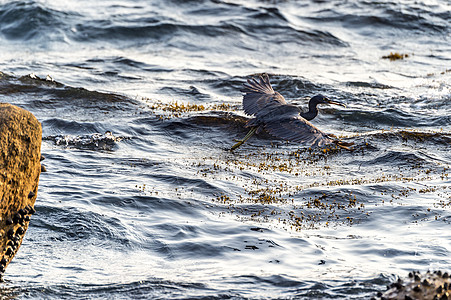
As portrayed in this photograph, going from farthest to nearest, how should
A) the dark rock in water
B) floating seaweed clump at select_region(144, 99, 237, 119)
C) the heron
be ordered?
floating seaweed clump at select_region(144, 99, 237, 119) < the heron < the dark rock in water

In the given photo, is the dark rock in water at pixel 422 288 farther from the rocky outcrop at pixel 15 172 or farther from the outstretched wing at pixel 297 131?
the outstretched wing at pixel 297 131

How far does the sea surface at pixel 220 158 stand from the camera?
736cm

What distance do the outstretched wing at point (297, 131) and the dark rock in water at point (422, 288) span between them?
5321 millimetres

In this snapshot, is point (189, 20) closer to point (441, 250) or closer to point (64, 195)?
point (64, 195)

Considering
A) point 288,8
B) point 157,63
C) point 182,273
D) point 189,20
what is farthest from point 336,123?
point 288,8

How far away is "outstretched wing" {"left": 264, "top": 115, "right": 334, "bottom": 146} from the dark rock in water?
5.32 m

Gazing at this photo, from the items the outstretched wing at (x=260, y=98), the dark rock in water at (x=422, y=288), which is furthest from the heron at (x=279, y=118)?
the dark rock in water at (x=422, y=288)

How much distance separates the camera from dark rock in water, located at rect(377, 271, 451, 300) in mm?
5176

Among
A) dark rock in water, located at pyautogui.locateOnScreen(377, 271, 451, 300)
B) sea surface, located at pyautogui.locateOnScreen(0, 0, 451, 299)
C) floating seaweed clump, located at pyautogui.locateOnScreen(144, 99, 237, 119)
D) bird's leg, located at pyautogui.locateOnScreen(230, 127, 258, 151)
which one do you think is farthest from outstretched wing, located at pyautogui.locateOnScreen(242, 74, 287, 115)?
dark rock in water, located at pyautogui.locateOnScreen(377, 271, 451, 300)

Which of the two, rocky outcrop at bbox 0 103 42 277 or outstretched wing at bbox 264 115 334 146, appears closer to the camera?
rocky outcrop at bbox 0 103 42 277

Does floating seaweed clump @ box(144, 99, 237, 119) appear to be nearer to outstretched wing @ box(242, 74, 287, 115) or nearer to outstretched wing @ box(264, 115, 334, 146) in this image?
outstretched wing @ box(242, 74, 287, 115)

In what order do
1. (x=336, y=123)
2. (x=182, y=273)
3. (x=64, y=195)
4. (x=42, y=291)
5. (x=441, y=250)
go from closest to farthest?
(x=42, y=291) → (x=182, y=273) → (x=441, y=250) → (x=64, y=195) → (x=336, y=123)

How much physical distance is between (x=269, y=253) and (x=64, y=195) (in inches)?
145

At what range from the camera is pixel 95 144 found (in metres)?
13.0
